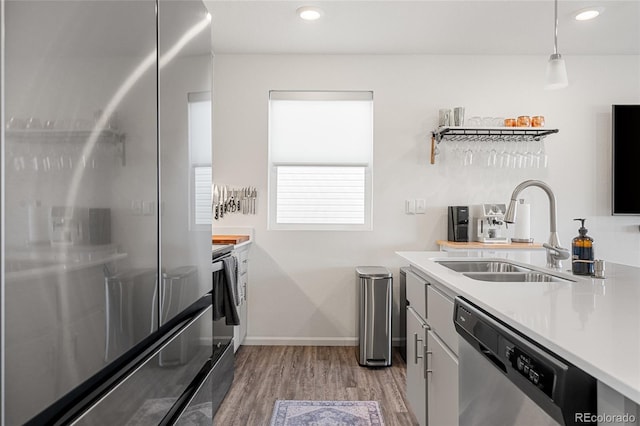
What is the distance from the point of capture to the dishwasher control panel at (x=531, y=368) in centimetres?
79

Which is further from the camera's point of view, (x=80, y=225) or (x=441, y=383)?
(x=441, y=383)

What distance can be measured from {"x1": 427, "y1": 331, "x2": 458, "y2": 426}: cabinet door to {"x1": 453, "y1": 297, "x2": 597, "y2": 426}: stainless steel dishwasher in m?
0.07

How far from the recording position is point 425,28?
309 cm

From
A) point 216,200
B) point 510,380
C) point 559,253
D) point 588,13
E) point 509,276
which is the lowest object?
point 510,380

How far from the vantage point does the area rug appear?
7.25 feet

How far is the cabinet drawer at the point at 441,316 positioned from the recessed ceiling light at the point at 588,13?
2.35 m

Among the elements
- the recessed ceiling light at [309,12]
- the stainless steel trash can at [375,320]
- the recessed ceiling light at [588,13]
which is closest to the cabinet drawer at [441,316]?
the stainless steel trash can at [375,320]

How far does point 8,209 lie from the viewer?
1.78 ft

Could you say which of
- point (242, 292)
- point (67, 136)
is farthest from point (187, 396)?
point (242, 292)

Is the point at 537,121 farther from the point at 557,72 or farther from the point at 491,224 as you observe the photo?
the point at 557,72

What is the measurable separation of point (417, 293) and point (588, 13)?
2.36 metres

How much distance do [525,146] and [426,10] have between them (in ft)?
5.05

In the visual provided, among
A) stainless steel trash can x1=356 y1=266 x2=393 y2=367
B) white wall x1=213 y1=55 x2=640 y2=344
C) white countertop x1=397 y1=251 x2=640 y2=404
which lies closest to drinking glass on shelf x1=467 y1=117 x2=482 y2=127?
white wall x1=213 y1=55 x2=640 y2=344

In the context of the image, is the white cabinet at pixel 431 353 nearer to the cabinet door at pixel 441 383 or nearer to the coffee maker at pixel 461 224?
the cabinet door at pixel 441 383
